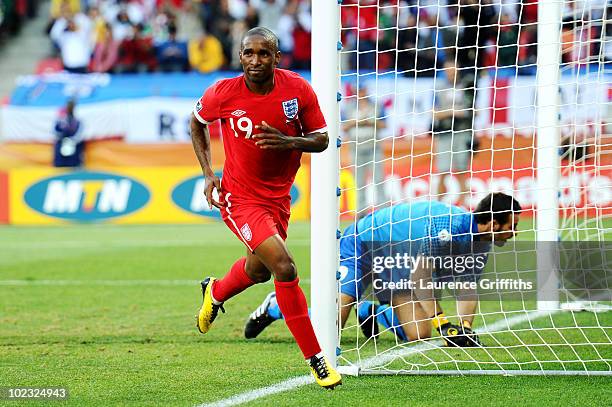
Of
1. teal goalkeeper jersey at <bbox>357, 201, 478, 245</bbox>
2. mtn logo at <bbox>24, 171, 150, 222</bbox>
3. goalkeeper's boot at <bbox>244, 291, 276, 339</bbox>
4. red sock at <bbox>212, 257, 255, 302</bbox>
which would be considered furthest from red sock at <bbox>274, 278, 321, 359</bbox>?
mtn logo at <bbox>24, 171, 150, 222</bbox>

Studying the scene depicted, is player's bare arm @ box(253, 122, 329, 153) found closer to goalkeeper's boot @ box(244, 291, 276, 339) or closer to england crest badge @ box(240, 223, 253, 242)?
england crest badge @ box(240, 223, 253, 242)

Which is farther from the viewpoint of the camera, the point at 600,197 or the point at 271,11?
the point at 271,11

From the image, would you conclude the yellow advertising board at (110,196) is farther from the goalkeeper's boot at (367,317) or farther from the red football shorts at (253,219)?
the red football shorts at (253,219)

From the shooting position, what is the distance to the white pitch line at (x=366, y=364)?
Result: 5.31m

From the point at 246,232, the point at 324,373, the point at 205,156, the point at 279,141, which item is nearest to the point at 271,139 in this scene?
the point at 279,141

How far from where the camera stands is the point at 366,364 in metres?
6.50

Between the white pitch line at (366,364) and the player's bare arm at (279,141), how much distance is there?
1291mm

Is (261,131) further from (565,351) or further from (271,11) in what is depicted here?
(271,11)

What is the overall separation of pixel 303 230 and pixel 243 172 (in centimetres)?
1054

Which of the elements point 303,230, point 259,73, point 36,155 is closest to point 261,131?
point 259,73

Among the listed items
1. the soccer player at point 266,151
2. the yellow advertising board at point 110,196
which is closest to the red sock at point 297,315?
the soccer player at point 266,151

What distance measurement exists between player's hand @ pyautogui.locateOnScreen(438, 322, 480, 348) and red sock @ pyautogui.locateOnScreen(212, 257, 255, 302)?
1467mm

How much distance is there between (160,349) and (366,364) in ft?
4.79

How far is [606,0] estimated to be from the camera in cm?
751
